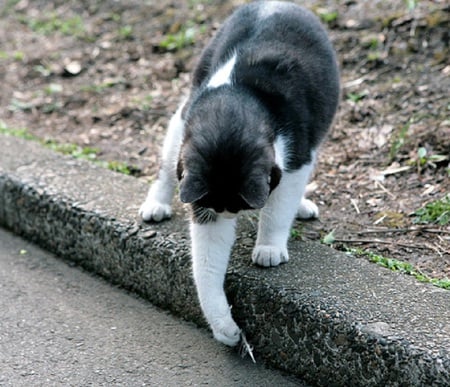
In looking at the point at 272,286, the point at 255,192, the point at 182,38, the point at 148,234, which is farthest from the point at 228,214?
the point at 182,38

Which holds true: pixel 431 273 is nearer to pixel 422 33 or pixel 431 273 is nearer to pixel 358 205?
pixel 358 205

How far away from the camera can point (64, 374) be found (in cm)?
306

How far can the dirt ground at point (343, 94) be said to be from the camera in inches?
151

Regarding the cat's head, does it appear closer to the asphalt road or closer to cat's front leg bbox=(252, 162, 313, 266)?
cat's front leg bbox=(252, 162, 313, 266)

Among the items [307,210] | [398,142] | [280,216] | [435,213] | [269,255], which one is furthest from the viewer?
[398,142]

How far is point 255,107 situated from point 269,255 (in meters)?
0.59

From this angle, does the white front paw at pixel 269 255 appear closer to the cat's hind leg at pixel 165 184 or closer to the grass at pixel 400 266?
the grass at pixel 400 266

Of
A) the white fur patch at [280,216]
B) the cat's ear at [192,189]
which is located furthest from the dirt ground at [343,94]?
the cat's ear at [192,189]

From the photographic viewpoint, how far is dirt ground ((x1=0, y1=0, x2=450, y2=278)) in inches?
151

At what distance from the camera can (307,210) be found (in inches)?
149

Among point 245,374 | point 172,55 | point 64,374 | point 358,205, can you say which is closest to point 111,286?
point 64,374

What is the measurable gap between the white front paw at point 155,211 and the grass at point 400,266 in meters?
0.86

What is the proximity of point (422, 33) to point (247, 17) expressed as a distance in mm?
1562

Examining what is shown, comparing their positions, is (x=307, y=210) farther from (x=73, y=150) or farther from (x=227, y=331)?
(x=73, y=150)
